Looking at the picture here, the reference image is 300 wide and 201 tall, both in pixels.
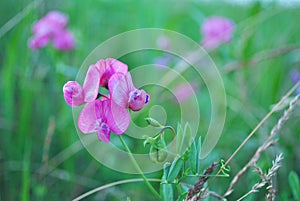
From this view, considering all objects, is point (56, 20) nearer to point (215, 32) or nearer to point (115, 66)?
point (215, 32)

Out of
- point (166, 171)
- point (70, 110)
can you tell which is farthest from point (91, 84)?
point (70, 110)

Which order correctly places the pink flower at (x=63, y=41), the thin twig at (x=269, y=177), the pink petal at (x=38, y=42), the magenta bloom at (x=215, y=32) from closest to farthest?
the thin twig at (x=269, y=177), the pink petal at (x=38, y=42), the pink flower at (x=63, y=41), the magenta bloom at (x=215, y=32)

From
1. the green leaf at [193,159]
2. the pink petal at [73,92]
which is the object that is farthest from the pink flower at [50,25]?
the green leaf at [193,159]

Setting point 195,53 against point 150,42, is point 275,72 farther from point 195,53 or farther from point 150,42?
point 150,42

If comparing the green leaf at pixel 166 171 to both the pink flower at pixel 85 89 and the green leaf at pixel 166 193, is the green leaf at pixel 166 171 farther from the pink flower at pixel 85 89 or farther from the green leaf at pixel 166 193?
the pink flower at pixel 85 89

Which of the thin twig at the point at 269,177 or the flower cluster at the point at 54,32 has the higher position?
the flower cluster at the point at 54,32
